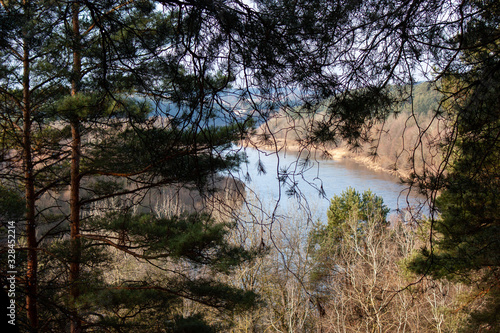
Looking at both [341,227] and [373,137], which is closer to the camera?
[373,137]

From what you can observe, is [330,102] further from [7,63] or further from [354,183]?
[354,183]

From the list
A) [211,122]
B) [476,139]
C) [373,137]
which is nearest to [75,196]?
[211,122]

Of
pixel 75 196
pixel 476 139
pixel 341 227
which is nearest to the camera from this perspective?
pixel 476 139

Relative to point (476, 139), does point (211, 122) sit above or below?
above

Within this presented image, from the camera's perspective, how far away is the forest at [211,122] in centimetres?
159

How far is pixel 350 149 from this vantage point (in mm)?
2078

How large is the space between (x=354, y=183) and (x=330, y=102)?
42.1ft

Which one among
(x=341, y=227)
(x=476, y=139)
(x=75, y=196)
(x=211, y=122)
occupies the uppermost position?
(x=211, y=122)

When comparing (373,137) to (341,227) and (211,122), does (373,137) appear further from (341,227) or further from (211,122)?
(341,227)

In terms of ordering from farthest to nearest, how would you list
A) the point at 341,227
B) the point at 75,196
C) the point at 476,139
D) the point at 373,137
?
the point at 341,227 → the point at 75,196 → the point at 373,137 → the point at 476,139

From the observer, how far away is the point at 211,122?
7.70ft

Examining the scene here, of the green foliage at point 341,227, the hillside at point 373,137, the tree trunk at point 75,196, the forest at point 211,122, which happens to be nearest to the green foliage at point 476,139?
the forest at point 211,122

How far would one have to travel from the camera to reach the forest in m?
1.59

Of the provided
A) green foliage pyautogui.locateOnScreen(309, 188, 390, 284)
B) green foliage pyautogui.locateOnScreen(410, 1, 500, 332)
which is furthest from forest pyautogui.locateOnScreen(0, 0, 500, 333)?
green foliage pyautogui.locateOnScreen(309, 188, 390, 284)
